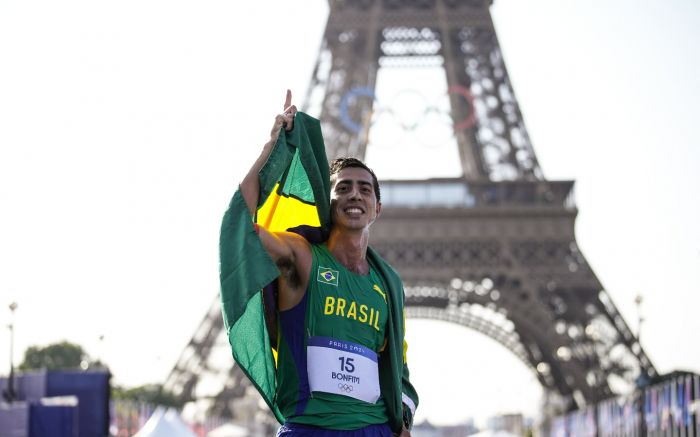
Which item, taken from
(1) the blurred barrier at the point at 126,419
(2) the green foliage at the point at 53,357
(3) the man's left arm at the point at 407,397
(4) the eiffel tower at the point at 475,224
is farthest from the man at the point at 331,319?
(2) the green foliage at the point at 53,357

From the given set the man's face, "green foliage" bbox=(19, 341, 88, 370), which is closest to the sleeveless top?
the man's face

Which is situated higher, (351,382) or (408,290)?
(408,290)

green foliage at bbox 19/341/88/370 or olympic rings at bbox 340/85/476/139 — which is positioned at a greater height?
olympic rings at bbox 340/85/476/139

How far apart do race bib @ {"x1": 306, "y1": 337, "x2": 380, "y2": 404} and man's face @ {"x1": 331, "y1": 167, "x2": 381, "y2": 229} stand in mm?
502

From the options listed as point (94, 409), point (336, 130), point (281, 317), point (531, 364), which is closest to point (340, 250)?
point (281, 317)

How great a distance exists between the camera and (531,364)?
158 ft

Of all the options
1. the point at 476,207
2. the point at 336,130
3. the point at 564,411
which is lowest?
the point at 564,411

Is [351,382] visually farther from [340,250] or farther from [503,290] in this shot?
[503,290]

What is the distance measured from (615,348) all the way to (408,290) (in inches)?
350

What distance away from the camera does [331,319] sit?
4.88m

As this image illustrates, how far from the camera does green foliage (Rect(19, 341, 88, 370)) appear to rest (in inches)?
2953

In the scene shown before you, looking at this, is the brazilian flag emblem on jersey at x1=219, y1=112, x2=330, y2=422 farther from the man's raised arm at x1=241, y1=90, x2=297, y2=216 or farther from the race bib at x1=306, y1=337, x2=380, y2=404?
the race bib at x1=306, y1=337, x2=380, y2=404

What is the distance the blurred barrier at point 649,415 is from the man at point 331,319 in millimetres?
21086

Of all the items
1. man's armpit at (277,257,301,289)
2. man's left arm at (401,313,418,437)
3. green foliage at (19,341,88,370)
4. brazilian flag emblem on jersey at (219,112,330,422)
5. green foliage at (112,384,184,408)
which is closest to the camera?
brazilian flag emblem on jersey at (219,112,330,422)
